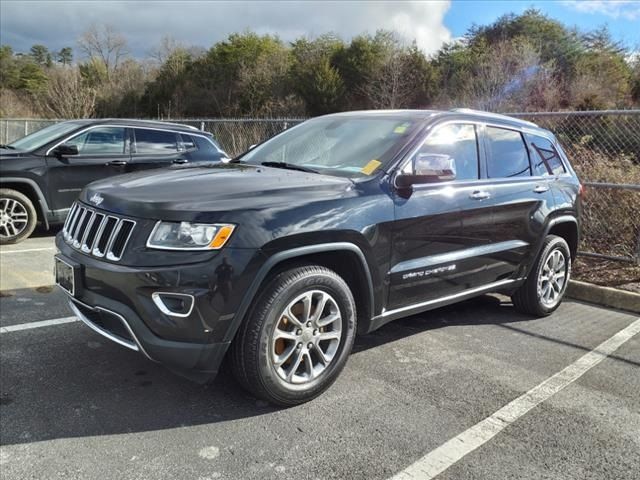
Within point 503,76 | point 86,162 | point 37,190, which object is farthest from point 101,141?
point 503,76

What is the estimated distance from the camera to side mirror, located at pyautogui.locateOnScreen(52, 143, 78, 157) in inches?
291

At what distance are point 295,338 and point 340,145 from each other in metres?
1.55

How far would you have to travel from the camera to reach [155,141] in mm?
8180

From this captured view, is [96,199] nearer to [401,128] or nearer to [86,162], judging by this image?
[401,128]

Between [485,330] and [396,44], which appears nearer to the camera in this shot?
[485,330]

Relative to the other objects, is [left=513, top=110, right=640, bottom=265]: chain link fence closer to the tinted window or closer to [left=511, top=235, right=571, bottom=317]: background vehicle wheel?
[left=511, top=235, right=571, bottom=317]: background vehicle wheel

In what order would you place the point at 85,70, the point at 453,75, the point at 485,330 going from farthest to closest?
1. the point at 85,70
2. the point at 453,75
3. the point at 485,330

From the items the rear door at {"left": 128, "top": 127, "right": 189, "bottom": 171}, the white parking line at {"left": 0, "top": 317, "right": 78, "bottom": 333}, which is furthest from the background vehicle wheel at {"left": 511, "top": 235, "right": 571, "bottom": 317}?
the rear door at {"left": 128, "top": 127, "right": 189, "bottom": 171}

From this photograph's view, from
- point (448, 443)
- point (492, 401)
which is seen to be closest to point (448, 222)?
point (492, 401)

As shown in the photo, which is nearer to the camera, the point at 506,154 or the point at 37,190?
the point at 506,154

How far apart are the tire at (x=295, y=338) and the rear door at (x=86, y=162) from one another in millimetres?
5478

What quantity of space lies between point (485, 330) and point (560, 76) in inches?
1109

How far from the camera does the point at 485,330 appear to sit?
15.3 feet

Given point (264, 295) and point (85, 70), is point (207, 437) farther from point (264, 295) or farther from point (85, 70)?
point (85, 70)
